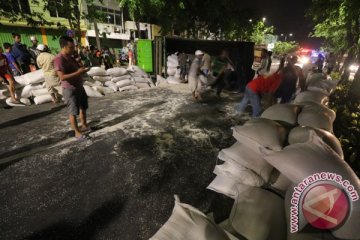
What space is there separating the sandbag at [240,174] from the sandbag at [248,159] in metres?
0.04

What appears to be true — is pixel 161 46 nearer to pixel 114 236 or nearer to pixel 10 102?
pixel 10 102

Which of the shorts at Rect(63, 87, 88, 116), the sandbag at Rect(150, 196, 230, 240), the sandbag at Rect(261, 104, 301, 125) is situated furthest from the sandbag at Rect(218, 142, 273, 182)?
the shorts at Rect(63, 87, 88, 116)

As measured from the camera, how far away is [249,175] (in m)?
2.03

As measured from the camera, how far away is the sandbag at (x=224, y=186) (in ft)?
6.93

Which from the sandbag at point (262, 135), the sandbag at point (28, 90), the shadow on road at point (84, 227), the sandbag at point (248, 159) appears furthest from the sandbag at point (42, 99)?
the sandbag at point (262, 135)

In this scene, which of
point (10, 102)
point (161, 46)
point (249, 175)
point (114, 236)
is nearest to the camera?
point (114, 236)

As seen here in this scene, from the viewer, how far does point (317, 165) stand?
1420mm

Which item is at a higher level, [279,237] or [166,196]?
[279,237]

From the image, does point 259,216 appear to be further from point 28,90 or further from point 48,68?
point 28,90

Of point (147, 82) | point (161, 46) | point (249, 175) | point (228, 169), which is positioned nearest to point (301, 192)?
point (249, 175)

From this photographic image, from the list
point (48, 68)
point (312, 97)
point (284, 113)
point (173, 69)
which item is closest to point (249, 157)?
point (284, 113)

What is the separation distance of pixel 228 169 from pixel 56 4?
878 cm

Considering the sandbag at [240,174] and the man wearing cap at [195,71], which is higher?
the man wearing cap at [195,71]

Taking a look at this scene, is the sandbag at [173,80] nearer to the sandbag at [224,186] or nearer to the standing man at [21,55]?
the standing man at [21,55]
